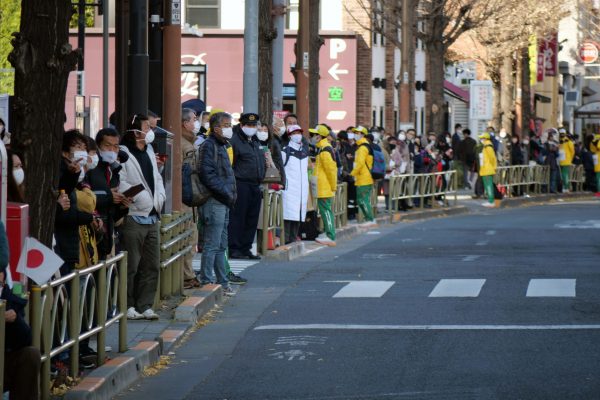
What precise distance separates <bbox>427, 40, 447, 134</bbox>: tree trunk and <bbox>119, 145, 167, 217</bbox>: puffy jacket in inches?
1331

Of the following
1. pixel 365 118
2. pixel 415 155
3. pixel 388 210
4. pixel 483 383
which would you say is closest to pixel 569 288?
pixel 483 383

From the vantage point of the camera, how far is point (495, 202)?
137ft

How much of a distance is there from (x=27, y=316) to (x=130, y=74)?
6.52 meters

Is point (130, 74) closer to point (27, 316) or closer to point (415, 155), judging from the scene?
point (27, 316)

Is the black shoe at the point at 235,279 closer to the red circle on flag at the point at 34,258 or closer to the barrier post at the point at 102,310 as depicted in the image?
the barrier post at the point at 102,310

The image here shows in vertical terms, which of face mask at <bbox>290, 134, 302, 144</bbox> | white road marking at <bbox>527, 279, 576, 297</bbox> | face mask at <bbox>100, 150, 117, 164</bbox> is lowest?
white road marking at <bbox>527, 279, 576, 297</bbox>

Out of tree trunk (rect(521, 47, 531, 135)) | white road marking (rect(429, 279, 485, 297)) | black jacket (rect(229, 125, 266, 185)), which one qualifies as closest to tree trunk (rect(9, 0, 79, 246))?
white road marking (rect(429, 279, 485, 297))

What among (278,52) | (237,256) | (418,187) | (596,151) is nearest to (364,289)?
(237,256)

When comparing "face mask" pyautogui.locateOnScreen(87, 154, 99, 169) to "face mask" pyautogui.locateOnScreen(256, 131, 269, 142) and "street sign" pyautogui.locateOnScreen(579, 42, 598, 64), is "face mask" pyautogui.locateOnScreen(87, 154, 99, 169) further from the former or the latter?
"street sign" pyautogui.locateOnScreen(579, 42, 598, 64)

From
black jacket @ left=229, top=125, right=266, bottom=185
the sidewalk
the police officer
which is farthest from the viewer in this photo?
black jacket @ left=229, top=125, right=266, bottom=185

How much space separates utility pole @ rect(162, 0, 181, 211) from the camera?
647 inches

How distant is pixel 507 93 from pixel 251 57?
103 ft

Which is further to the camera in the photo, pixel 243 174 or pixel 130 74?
pixel 243 174

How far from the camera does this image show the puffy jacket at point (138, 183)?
44.3 feet
